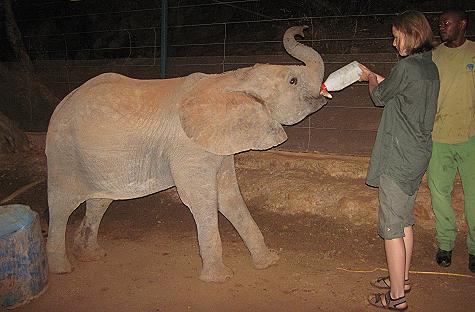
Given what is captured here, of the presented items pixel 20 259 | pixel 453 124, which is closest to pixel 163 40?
pixel 20 259

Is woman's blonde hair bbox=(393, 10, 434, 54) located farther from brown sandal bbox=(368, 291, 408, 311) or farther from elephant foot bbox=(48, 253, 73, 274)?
elephant foot bbox=(48, 253, 73, 274)

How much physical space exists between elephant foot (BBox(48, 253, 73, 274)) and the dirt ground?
0.18 feet

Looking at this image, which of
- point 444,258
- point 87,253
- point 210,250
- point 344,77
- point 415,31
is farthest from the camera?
point 87,253

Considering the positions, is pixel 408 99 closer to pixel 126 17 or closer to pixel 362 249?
pixel 362 249

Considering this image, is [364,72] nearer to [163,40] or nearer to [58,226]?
[58,226]

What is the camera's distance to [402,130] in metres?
3.19

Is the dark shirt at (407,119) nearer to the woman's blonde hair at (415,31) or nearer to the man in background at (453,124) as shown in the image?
the woman's blonde hair at (415,31)

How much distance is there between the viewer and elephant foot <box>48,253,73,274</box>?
14.1ft

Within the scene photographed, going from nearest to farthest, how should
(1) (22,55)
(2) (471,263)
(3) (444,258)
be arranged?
(2) (471,263)
(3) (444,258)
(1) (22,55)

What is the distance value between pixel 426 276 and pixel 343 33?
30.0 feet

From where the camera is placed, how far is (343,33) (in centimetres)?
1199

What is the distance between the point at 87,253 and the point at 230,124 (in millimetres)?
2143

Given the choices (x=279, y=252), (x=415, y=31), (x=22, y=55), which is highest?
(x=415, y=31)

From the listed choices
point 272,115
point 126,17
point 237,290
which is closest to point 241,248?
point 237,290
